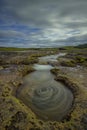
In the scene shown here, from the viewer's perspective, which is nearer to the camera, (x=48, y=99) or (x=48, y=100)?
(x=48, y=100)

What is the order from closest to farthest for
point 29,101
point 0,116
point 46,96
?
point 0,116
point 29,101
point 46,96

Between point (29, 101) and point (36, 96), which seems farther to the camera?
point (36, 96)

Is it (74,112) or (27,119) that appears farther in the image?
(74,112)

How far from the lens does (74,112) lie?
13625 mm

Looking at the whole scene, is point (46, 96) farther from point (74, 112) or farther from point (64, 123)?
point (64, 123)

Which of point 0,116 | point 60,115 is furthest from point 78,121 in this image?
point 0,116

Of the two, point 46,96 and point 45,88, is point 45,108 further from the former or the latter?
point 45,88

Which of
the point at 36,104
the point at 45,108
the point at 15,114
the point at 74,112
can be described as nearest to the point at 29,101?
the point at 36,104

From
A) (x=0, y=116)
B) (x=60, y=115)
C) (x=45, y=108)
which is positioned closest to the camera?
(x=0, y=116)

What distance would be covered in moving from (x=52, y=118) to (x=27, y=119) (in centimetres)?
214

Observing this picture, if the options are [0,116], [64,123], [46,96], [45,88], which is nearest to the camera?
[64,123]

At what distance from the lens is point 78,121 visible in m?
12.3

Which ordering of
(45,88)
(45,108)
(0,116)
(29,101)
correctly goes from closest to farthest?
(0,116), (45,108), (29,101), (45,88)

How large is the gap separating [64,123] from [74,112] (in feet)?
6.22
